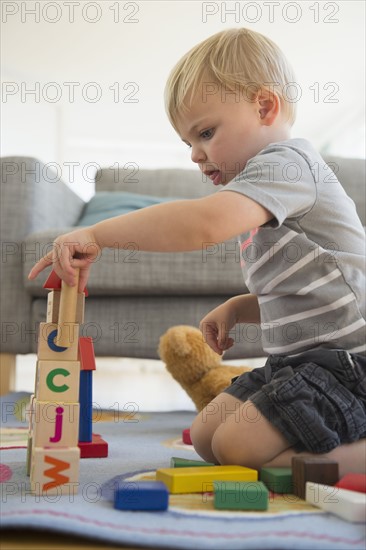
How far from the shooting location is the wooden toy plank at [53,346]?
0.75 metres

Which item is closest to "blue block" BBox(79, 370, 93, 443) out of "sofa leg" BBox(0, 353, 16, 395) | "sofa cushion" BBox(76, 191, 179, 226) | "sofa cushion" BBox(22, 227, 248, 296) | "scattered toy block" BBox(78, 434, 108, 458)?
"scattered toy block" BBox(78, 434, 108, 458)

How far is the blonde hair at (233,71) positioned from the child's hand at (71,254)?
30cm

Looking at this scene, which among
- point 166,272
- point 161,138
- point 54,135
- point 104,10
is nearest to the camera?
point 166,272

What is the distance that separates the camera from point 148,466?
2.94ft

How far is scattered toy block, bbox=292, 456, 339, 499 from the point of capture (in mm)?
716

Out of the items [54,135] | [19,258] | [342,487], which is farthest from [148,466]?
[54,135]

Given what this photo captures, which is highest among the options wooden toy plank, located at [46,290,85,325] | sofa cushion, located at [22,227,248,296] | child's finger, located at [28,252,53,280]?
sofa cushion, located at [22,227,248,296]

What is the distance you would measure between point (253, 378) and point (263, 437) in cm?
17

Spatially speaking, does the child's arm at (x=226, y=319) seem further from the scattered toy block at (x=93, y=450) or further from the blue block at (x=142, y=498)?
the blue block at (x=142, y=498)

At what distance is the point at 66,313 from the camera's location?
75 cm

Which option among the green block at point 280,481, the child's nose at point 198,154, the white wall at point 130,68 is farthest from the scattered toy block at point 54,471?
the white wall at point 130,68

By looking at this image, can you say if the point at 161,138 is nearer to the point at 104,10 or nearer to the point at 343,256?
the point at 104,10

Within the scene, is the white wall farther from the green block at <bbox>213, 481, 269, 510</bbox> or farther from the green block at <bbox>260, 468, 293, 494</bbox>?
the green block at <bbox>213, 481, 269, 510</bbox>

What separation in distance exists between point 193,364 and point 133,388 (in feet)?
2.87
